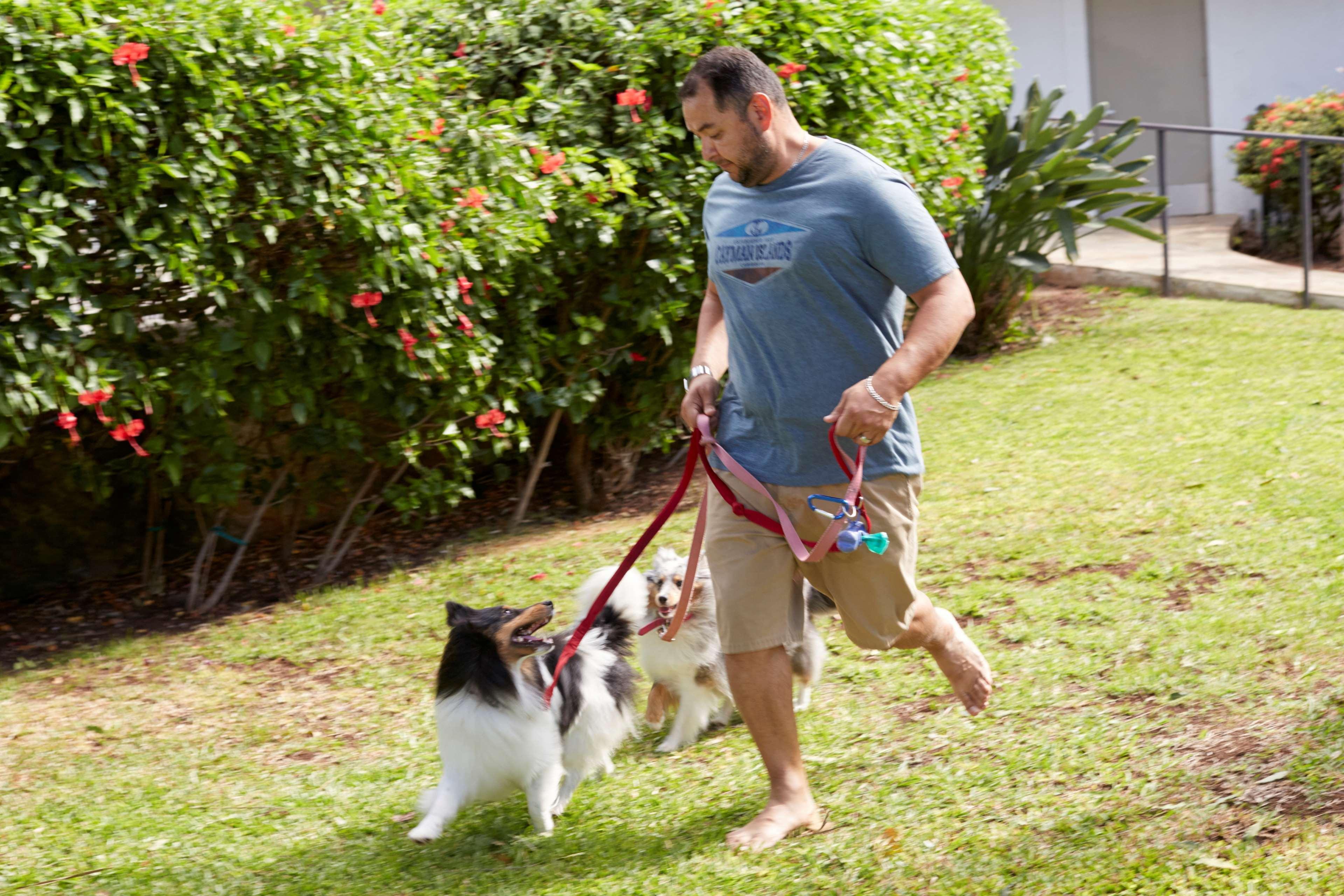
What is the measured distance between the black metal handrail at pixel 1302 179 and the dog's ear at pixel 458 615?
28.5 feet

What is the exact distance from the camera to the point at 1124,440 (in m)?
7.90

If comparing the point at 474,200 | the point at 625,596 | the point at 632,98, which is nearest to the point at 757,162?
the point at 625,596

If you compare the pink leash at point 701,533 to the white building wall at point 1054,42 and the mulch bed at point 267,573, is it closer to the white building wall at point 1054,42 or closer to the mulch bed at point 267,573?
the mulch bed at point 267,573

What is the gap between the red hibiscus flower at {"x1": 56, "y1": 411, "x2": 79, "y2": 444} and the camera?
530 cm

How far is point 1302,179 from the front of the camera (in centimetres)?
1133

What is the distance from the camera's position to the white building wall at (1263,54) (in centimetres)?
1507

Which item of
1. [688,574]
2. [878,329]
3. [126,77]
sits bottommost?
[688,574]

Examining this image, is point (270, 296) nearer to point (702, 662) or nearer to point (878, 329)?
point (702, 662)

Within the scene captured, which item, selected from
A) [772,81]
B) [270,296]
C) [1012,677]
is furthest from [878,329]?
[270,296]

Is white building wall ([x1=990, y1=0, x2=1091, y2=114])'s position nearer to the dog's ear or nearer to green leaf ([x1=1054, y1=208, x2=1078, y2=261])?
green leaf ([x1=1054, y1=208, x2=1078, y2=261])

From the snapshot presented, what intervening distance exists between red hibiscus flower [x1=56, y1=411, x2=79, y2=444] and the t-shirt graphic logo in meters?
3.23

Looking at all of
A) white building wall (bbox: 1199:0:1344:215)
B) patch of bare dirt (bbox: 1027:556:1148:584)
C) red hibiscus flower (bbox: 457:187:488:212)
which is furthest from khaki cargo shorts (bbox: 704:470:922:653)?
white building wall (bbox: 1199:0:1344:215)

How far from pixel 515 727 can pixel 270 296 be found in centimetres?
292

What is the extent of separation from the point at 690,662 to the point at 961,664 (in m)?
1.12
